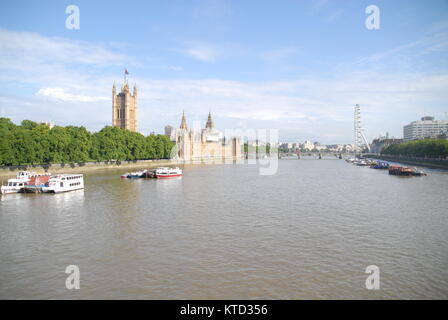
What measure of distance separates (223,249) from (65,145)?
60.6m

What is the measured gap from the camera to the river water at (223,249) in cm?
1403

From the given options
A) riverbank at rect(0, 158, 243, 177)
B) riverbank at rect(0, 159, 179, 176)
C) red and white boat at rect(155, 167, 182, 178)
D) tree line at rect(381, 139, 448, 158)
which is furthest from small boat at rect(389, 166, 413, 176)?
riverbank at rect(0, 159, 179, 176)

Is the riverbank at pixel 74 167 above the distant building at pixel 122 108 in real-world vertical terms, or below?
below

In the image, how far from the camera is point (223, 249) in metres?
19.0

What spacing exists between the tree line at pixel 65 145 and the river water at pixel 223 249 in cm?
3099

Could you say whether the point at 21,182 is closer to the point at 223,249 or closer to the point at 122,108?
the point at 223,249

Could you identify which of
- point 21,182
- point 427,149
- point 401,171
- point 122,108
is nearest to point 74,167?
point 21,182

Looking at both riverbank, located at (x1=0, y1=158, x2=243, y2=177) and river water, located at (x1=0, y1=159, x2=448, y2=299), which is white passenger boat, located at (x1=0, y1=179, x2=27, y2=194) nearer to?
river water, located at (x1=0, y1=159, x2=448, y2=299)

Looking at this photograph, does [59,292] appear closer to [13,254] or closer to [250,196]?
[13,254]

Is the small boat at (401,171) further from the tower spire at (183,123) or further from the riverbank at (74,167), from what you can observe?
the tower spire at (183,123)

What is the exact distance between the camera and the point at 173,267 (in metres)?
16.2

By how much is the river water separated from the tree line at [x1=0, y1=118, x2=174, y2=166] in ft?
102

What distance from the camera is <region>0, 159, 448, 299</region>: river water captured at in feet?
46.0

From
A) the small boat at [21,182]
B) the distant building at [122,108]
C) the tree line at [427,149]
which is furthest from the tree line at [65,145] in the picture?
the tree line at [427,149]
